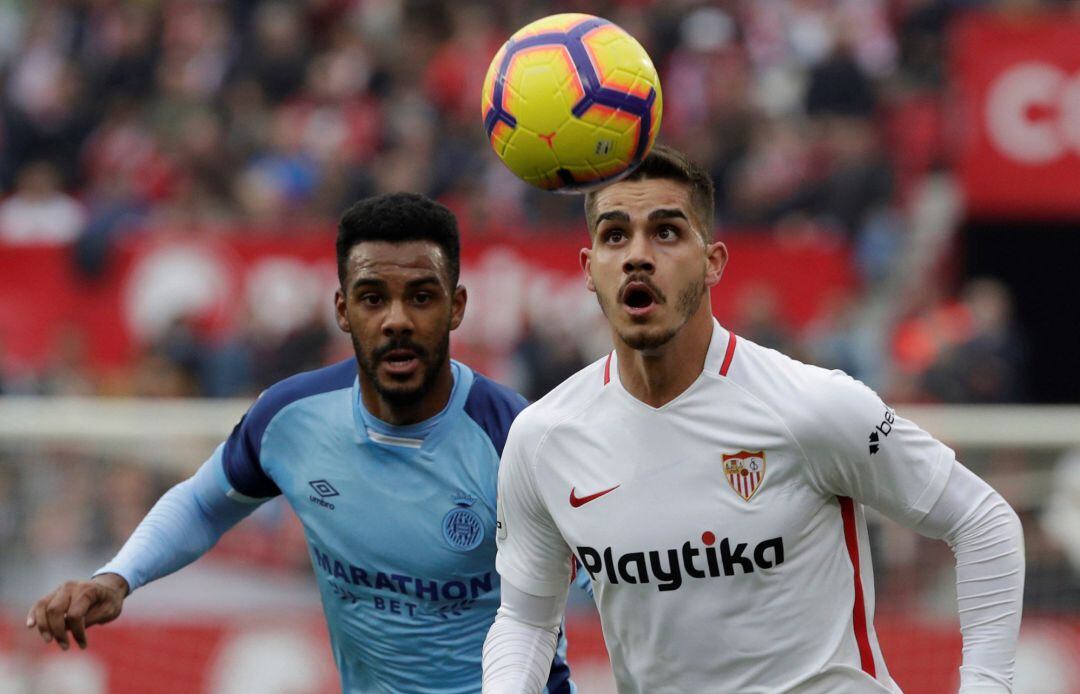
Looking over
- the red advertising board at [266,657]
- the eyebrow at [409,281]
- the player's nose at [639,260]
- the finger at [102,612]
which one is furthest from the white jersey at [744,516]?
the red advertising board at [266,657]

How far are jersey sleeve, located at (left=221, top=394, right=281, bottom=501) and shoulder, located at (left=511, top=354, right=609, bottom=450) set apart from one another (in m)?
1.14

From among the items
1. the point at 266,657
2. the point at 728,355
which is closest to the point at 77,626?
the point at 728,355

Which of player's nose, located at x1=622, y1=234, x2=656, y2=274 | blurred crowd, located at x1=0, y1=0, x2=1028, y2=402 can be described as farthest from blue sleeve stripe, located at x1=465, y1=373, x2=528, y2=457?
blurred crowd, located at x1=0, y1=0, x2=1028, y2=402

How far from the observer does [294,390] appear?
6008 millimetres

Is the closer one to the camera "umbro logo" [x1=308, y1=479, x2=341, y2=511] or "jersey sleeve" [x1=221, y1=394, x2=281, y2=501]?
"umbro logo" [x1=308, y1=479, x2=341, y2=511]

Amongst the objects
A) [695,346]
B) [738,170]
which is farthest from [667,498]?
[738,170]

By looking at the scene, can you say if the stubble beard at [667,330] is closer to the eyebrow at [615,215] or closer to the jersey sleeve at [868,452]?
the eyebrow at [615,215]

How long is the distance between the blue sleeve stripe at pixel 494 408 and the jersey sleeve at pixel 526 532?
0.57 meters

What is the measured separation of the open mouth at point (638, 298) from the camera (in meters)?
4.79

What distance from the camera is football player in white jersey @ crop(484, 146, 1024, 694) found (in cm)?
475

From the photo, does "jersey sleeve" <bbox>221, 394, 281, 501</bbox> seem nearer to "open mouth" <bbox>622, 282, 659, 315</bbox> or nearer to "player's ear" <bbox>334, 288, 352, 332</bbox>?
"player's ear" <bbox>334, 288, 352, 332</bbox>

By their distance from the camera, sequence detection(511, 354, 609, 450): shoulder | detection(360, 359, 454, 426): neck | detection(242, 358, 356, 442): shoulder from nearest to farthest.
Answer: detection(511, 354, 609, 450): shoulder, detection(360, 359, 454, 426): neck, detection(242, 358, 356, 442): shoulder

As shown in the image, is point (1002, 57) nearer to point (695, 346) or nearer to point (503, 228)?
point (503, 228)

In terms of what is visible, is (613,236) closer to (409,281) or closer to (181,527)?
(409,281)
